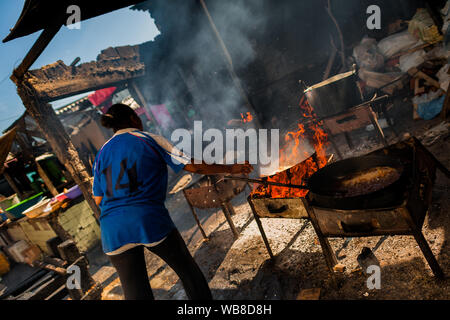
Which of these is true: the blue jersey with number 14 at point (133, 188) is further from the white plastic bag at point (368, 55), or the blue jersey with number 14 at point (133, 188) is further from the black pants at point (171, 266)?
the white plastic bag at point (368, 55)

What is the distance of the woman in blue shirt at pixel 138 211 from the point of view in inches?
93.0

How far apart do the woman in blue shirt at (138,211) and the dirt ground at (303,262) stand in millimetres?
1188

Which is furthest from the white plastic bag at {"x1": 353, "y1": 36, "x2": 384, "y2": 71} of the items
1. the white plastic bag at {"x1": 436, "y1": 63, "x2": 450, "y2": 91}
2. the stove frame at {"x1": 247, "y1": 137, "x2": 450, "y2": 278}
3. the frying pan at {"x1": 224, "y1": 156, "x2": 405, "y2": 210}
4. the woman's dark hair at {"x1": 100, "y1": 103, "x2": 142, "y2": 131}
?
the woman's dark hair at {"x1": 100, "y1": 103, "x2": 142, "y2": 131}

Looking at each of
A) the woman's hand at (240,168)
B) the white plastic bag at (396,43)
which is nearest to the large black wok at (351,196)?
the woman's hand at (240,168)

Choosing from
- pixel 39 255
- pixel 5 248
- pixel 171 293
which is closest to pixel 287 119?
pixel 171 293

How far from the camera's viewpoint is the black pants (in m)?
2.45

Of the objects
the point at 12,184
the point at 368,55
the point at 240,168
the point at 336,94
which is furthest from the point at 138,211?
the point at 12,184

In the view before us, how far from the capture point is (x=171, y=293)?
3.96 meters

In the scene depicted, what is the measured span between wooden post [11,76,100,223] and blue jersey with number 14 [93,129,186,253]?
5119mm

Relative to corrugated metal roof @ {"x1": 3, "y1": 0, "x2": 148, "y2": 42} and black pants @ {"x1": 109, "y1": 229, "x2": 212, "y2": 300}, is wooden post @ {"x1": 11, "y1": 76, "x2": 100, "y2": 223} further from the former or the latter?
black pants @ {"x1": 109, "y1": 229, "x2": 212, "y2": 300}

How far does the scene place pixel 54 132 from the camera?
6.52 metres

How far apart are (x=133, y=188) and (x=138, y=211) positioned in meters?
0.24
